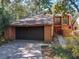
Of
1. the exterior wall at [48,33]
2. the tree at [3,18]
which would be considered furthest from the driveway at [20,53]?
the exterior wall at [48,33]

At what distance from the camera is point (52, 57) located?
47.0 ft

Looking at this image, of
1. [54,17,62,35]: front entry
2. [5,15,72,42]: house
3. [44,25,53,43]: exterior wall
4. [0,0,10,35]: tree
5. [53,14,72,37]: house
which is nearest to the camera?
[0,0,10,35]: tree

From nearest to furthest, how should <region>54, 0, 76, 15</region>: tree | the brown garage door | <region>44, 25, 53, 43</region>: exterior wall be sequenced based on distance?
<region>54, 0, 76, 15</region>: tree → <region>44, 25, 53, 43</region>: exterior wall → the brown garage door

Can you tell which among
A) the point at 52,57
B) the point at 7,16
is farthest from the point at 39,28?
the point at 52,57

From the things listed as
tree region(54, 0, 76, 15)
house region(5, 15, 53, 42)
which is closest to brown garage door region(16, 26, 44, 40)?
house region(5, 15, 53, 42)

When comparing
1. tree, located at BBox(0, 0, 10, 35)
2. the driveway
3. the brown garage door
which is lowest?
the driveway

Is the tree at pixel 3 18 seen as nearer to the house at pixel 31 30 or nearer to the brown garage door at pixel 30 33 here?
the house at pixel 31 30

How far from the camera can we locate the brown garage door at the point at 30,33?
2620 cm

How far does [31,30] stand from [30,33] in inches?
19.4

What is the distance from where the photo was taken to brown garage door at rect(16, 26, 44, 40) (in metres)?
26.2

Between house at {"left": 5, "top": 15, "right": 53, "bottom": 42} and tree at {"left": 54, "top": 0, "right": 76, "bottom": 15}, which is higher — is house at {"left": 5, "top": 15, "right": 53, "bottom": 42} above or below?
below

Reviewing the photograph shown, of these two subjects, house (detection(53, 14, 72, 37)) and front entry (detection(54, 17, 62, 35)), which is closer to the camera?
house (detection(53, 14, 72, 37))

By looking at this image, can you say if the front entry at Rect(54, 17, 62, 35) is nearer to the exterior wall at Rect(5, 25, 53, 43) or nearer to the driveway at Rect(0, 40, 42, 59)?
the exterior wall at Rect(5, 25, 53, 43)

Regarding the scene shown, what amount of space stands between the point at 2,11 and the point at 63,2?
9592 millimetres
